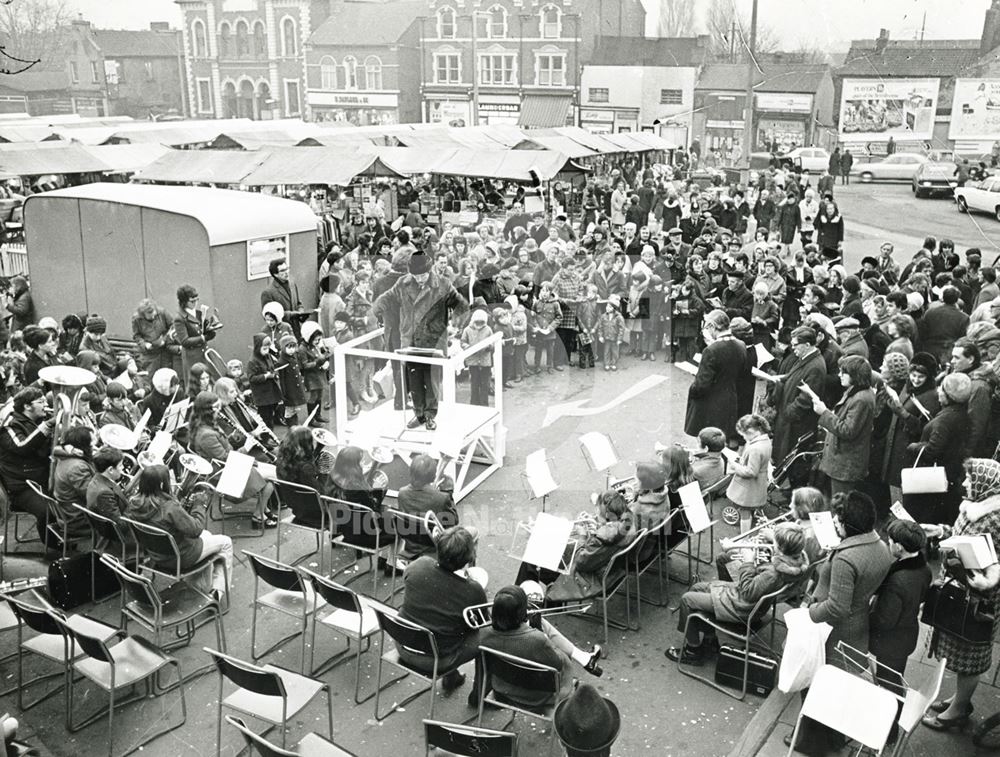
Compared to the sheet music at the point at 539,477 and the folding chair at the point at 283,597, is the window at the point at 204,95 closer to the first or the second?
the sheet music at the point at 539,477

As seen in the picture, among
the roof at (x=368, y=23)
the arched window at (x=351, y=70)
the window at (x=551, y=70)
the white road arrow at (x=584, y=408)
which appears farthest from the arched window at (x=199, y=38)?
the white road arrow at (x=584, y=408)

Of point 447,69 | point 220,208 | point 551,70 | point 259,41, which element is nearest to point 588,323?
point 220,208

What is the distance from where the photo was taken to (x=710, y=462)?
7336 mm

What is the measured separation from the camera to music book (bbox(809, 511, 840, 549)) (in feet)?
17.9

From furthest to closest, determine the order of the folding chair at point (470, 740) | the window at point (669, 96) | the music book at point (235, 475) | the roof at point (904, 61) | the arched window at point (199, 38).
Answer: the arched window at point (199, 38) < the window at point (669, 96) < the roof at point (904, 61) < the music book at point (235, 475) < the folding chair at point (470, 740)

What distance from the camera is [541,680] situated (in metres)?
4.57

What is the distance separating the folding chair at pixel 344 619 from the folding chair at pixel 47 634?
4.10 feet

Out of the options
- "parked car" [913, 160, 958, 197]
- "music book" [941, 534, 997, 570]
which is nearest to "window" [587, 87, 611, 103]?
"parked car" [913, 160, 958, 197]

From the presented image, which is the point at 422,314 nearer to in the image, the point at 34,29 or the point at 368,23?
the point at 34,29

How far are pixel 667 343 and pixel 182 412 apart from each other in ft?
26.5

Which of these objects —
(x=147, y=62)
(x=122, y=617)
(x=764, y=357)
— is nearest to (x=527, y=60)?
(x=147, y=62)

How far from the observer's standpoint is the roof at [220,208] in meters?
11.3

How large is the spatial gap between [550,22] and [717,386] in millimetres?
51733

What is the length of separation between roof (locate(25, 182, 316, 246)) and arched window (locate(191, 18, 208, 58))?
71.7 m
